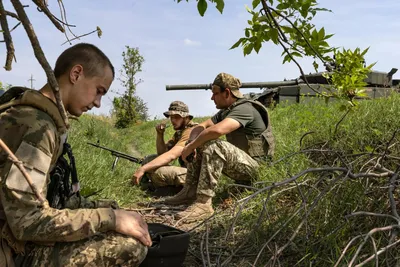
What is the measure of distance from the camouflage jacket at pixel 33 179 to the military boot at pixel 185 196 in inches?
112

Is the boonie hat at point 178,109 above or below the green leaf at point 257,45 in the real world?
below

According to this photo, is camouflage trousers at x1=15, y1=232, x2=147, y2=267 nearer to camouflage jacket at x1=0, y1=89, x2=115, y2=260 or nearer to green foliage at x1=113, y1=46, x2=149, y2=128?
camouflage jacket at x1=0, y1=89, x2=115, y2=260

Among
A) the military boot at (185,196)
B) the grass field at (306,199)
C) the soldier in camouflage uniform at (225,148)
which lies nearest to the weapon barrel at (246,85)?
the grass field at (306,199)

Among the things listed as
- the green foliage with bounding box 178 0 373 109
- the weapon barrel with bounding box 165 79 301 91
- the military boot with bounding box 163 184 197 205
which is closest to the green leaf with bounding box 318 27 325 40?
the green foliage with bounding box 178 0 373 109

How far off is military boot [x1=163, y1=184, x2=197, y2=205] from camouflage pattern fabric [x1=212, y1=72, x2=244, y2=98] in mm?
1107

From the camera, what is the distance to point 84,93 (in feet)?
7.54

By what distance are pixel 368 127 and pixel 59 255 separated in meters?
4.23

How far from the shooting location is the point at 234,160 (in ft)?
15.5

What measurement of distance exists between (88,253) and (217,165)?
2.57 metres

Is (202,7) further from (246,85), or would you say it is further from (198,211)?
(246,85)

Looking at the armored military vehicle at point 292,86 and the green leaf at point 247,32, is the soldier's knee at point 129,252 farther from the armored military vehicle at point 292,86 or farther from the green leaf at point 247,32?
the armored military vehicle at point 292,86

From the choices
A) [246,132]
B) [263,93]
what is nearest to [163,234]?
[246,132]

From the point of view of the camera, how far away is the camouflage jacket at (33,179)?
6.43 ft

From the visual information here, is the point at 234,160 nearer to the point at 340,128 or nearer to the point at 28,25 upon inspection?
the point at 340,128
